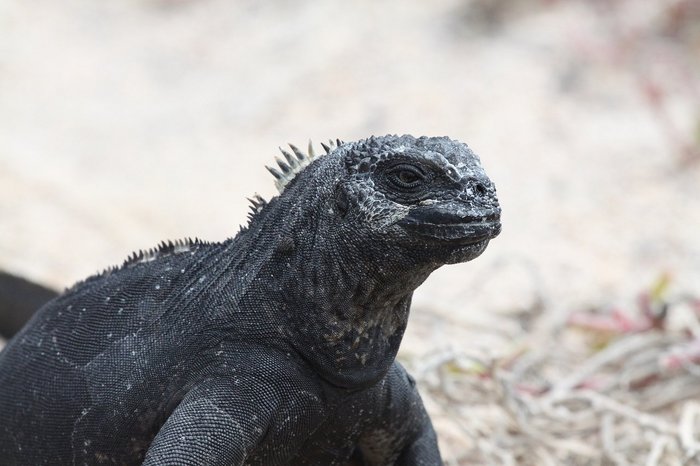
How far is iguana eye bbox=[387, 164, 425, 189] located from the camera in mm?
3258

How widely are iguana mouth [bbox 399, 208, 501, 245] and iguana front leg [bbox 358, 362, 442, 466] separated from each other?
0.70 m

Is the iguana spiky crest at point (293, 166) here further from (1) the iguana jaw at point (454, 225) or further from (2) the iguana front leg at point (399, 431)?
(2) the iguana front leg at point (399, 431)

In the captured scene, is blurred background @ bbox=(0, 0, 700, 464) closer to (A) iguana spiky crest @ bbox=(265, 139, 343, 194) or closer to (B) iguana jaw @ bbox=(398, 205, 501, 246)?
(A) iguana spiky crest @ bbox=(265, 139, 343, 194)

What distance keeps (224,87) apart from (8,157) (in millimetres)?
5189

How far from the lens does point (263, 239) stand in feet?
11.6

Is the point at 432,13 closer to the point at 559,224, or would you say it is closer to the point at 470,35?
the point at 470,35

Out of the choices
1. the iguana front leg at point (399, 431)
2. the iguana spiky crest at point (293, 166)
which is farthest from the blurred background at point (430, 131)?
the iguana spiky crest at point (293, 166)

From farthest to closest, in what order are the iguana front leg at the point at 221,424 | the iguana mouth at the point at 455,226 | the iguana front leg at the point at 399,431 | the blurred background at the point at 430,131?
the blurred background at the point at 430,131 < the iguana front leg at the point at 399,431 < the iguana front leg at the point at 221,424 < the iguana mouth at the point at 455,226

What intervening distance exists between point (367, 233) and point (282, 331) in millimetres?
424

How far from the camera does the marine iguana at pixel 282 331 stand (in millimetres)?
3262

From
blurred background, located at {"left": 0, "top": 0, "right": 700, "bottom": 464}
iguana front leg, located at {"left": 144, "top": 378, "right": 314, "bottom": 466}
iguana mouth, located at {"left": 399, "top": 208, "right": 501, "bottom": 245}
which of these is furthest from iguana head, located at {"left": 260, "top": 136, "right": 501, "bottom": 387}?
blurred background, located at {"left": 0, "top": 0, "right": 700, "bottom": 464}

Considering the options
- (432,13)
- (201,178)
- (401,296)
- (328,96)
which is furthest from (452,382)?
(432,13)

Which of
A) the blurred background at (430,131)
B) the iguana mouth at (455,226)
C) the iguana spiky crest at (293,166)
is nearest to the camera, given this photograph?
the iguana mouth at (455,226)

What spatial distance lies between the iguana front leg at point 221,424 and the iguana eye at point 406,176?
72 cm
